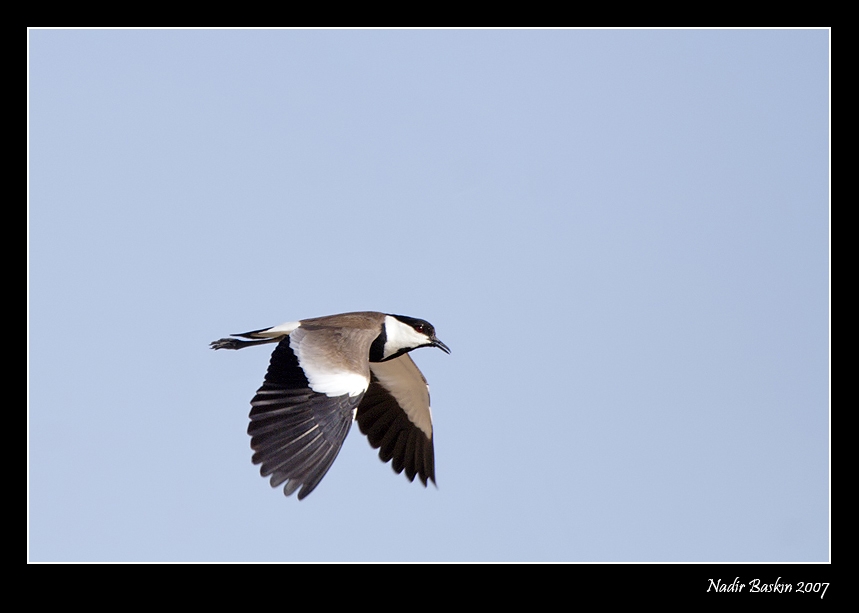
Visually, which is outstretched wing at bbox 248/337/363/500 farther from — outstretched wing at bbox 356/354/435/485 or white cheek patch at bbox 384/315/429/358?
outstretched wing at bbox 356/354/435/485

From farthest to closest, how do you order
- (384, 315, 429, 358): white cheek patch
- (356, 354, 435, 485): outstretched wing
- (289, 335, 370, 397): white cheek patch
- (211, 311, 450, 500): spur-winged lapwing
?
(356, 354, 435, 485): outstretched wing < (384, 315, 429, 358): white cheek patch < (289, 335, 370, 397): white cheek patch < (211, 311, 450, 500): spur-winged lapwing

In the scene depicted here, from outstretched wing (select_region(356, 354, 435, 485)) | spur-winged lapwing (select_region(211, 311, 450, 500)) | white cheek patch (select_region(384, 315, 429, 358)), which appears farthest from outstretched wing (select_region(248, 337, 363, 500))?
outstretched wing (select_region(356, 354, 435, 485))

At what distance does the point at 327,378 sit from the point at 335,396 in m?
0.25

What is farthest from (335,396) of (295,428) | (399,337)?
(399,337)

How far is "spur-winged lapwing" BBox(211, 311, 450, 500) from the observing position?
7.13 m

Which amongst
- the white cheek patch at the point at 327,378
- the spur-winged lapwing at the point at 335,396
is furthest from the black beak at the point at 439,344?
the white cheek patch at the point at 327,378

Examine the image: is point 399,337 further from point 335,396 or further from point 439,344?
point 335,396

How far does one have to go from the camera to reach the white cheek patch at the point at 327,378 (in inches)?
302

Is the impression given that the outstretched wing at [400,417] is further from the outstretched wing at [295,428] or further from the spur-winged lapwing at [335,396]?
the outstretched wing at [295,428]

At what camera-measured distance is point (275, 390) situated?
750cm
